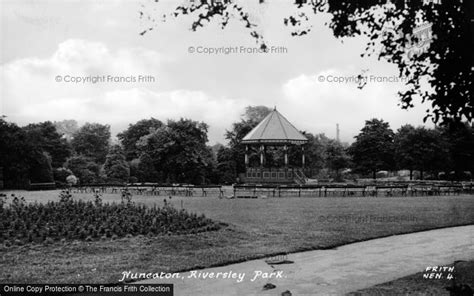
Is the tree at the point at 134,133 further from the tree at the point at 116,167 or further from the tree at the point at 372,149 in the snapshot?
the tree at the point at 372,149

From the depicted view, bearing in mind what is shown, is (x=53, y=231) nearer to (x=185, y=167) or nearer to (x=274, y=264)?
(x=274, y=264)

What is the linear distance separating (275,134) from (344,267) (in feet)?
103

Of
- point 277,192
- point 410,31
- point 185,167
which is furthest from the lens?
point 185,167

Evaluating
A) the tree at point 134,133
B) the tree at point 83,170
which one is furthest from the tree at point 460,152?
the tree at point 83,170

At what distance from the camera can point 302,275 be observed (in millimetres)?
7867

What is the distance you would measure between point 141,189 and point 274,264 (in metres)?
22.9

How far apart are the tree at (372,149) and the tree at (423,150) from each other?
2822mm

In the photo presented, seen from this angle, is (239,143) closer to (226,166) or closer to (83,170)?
(226,166)

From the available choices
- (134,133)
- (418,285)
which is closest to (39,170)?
(134,133)

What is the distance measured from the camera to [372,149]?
185ft

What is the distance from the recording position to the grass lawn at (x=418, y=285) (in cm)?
672

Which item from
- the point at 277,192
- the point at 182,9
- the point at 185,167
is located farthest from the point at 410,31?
the point at 185,167

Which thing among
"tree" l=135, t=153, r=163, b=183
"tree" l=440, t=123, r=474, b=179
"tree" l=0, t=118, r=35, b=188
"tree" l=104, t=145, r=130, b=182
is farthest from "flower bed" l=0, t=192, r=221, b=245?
"tree" l=440, t=123, r=474, b=179

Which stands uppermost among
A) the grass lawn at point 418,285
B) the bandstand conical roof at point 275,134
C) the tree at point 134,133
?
the tree at point 134,133
